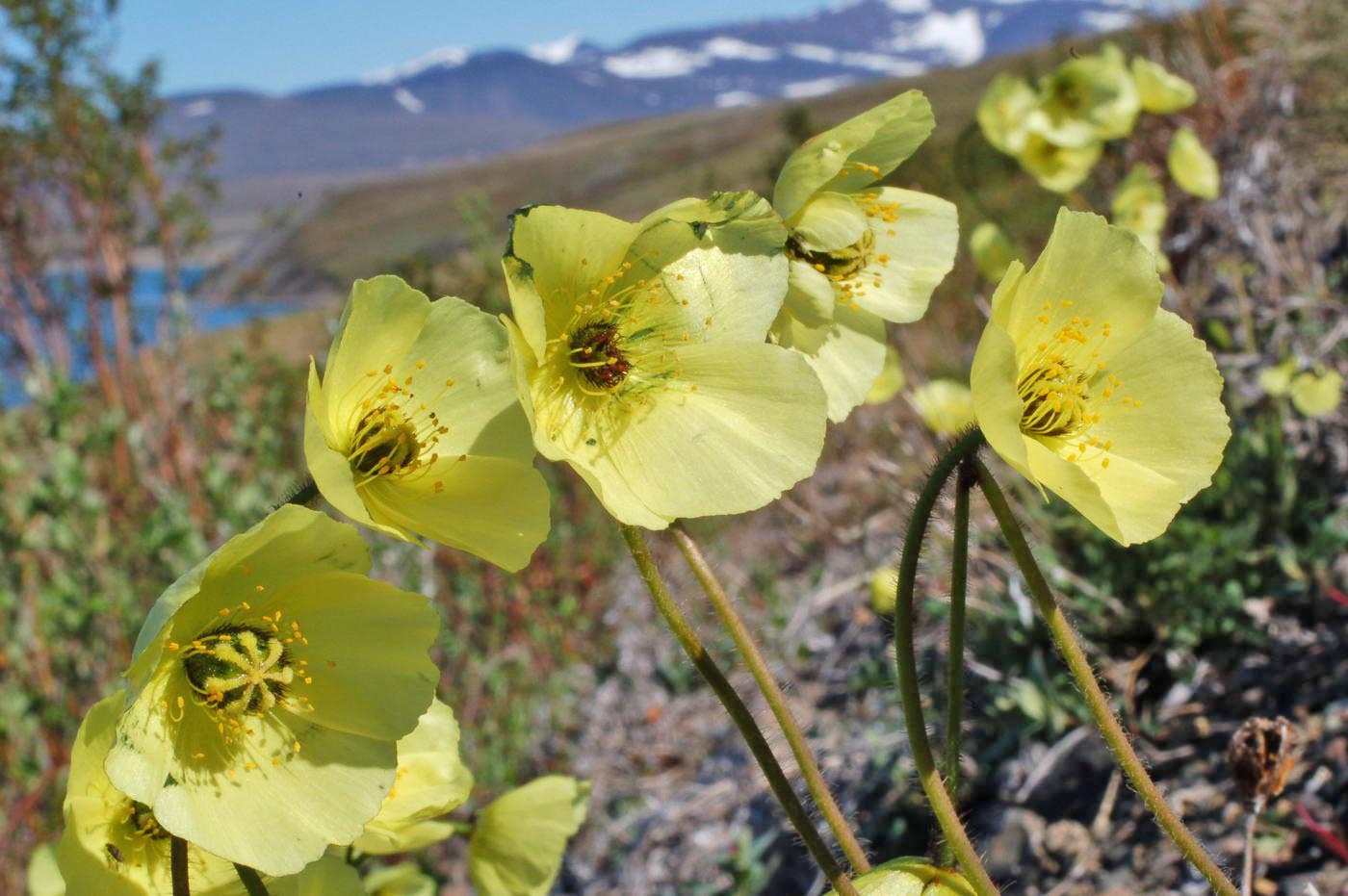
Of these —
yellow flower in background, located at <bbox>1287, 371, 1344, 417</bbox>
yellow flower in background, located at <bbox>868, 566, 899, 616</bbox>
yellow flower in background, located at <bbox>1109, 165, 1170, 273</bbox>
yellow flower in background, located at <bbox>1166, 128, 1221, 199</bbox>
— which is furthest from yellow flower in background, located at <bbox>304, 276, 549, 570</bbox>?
yellow flower in background, located at <bbox>1166, 128, 1221, 199</bbox>

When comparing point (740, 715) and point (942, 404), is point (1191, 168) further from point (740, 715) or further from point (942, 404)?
point (740, 715)

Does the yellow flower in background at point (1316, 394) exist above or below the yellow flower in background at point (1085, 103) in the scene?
below

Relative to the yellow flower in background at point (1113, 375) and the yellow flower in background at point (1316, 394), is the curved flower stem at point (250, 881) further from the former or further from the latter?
the yellow flower in background at point (1316, 394)

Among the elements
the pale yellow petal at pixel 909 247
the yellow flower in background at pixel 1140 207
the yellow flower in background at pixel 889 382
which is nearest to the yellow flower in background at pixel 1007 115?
the yellow flower in background at pixel 1140 207

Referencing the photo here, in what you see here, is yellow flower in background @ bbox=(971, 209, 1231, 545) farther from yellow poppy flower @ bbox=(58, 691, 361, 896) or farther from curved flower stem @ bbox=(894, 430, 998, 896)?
yellow poppy flower @ bbox=(58, 691, 361, 896)

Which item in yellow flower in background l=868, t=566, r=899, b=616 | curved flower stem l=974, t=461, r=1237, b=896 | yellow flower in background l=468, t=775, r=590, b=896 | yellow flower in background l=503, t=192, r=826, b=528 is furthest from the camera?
yellow flower in background l=868, t=566, r=899, b=616
